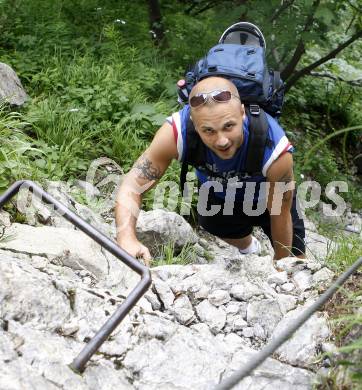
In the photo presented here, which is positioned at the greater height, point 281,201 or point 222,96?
point 222,96

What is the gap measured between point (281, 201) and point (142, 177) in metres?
1.10

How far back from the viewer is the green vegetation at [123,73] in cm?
601

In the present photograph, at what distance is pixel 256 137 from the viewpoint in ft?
12.5

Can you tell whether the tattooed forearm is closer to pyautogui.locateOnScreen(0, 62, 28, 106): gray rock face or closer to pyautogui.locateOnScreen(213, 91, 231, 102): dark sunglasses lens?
pyautogui.locateOnScreen(213, 91, 231, 102): dark sunglasses lens

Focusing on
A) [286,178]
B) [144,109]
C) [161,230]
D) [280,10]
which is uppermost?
[280,10]

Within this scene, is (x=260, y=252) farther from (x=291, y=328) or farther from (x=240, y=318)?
(x=291, y=328)

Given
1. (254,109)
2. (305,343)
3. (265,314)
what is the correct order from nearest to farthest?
(305,343), (265,314), (254,109)

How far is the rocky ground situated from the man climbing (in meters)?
0.35

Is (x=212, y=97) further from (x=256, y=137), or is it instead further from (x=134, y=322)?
(x=134, y=322)

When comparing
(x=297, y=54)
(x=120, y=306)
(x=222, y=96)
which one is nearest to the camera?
(x=120, y=306)

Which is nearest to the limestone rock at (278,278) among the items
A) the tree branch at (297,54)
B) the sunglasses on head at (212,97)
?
the sunglasses on head at (212,97)

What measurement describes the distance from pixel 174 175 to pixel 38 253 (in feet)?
10.3

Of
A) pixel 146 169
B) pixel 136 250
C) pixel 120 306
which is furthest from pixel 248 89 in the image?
pixel 120 306

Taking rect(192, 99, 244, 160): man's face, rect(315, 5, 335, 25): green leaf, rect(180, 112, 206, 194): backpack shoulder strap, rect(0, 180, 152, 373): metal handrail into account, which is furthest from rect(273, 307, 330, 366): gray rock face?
rect(315, 5, 335, 25): green leaf
